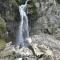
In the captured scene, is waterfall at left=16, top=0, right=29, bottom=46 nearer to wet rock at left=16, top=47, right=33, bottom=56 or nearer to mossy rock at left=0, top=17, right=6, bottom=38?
mossy rock at left=0, top=17, right=6, bottom=38

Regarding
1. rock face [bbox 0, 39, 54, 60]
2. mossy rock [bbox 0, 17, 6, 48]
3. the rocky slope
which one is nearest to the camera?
rock face [bbox 0, 39, 54, 60]

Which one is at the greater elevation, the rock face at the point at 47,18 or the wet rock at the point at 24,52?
the rock face at the point at 47,18

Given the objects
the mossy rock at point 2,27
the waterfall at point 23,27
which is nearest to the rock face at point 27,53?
the mossy rock at point 2,27

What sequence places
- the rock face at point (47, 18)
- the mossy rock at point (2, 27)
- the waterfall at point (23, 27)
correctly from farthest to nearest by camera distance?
the rock face at point (47, 18) < the waterfall at point (23, 27) < the mossy rock at point (2, 27)

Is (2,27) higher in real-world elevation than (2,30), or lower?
higher

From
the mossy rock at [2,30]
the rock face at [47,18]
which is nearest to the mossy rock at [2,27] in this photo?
the mossy rock at [2,30]

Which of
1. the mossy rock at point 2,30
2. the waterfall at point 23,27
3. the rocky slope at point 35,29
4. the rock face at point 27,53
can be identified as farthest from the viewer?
the waterfall at point 23,27

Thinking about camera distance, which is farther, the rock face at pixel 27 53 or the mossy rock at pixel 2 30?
the mossy rock at pixel 2 30

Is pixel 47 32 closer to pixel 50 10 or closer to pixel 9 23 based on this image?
pixel 50 10

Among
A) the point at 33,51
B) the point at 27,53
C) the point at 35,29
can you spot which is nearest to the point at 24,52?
the point at 27,53

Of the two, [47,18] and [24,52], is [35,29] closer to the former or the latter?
[47,18]

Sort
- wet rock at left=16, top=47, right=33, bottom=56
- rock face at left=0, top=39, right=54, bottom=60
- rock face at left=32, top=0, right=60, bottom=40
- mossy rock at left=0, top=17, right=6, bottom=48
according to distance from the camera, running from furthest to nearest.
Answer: rock face at left=32, top=0, right=60, bottom=40
mossy rock at left=0, top=17, right=6, bottom=48
wet rock at left=16, top=47, right=33, bottom=56
rock face at left=0, top=39, right=54, bottom=60

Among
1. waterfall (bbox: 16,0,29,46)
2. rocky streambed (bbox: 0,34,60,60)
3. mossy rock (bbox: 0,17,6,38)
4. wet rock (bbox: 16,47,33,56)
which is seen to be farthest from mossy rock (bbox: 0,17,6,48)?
wet rock (bbox: 16,47,33,56)

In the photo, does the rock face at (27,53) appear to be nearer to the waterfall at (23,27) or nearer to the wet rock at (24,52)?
the wet rock at (24,52)
